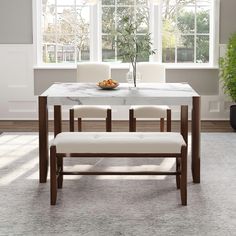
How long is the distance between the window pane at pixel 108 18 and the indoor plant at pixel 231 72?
1.52m

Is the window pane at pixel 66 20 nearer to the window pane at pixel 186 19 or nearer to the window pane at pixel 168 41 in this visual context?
the window pane at pixel 168 41

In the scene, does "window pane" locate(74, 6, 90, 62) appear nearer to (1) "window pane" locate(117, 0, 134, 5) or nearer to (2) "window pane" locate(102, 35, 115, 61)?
(2) "window pane" locate(102, 35, 115, 61)

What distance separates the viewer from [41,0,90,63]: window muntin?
26.5 ft

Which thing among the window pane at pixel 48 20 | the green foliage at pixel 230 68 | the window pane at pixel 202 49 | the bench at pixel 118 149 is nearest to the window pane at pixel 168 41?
the window pane at pixel 202 49

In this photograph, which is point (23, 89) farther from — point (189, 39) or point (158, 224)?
point (158, 224)

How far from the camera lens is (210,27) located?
8.05 meters

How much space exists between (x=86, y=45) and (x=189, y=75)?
1.41m

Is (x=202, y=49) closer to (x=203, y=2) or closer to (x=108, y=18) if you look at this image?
(x=203, y=2)

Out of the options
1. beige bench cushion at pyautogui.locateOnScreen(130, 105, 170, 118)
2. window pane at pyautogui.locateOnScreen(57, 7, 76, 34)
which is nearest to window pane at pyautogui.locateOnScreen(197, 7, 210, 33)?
window pane at pyautogui.locateOnScreen(57, 7, 76, 34)

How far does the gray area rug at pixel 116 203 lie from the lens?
12.4 ft

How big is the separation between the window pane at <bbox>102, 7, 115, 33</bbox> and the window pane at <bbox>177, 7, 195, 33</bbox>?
0.86 metres

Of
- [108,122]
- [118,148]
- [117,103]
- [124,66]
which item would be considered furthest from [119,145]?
[124,66]

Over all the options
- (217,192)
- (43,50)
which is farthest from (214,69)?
(217,192)

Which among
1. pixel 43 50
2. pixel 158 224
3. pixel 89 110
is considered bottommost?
pixel 158 224
